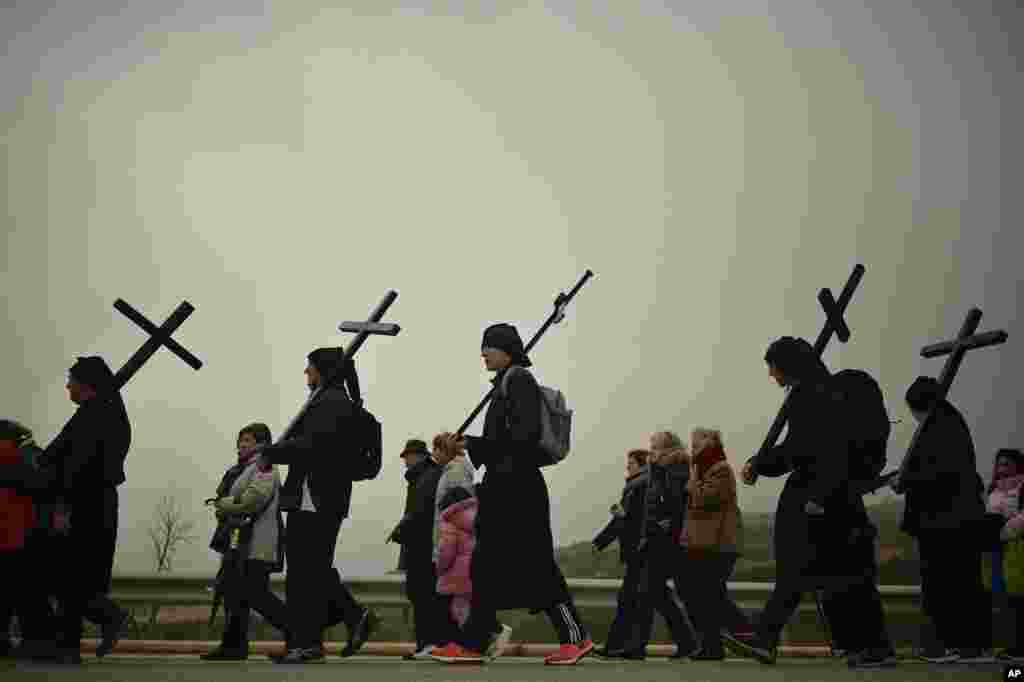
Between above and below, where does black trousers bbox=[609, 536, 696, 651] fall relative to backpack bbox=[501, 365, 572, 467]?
below

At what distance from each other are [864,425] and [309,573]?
3.42 m

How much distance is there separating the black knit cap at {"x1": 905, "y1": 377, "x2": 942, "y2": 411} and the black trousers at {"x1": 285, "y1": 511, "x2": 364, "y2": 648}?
12.3 ft

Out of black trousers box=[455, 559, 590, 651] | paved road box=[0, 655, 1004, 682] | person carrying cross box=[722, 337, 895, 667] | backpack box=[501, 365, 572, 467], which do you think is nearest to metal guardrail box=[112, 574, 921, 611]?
paved road box=[0, 655, 1004, 682]

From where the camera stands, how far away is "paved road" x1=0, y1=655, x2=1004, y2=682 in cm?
610

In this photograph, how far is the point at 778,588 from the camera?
8039mm

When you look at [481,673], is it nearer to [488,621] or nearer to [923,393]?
[488,621]

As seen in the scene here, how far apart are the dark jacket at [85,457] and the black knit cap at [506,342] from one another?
2401mm

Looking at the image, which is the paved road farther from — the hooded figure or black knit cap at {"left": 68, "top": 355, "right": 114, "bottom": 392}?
black knit cap at {"left": 68, "top": 355, "right": 114, "bottom": 392}

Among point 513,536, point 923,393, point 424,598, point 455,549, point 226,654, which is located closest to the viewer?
point 513,536

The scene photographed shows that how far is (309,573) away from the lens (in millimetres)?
8156

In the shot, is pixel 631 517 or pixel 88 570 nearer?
pixel 88 570

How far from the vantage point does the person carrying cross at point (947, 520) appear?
8.45 meters

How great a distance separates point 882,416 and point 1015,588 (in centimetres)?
239

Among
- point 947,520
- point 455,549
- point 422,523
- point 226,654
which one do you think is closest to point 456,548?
point 455,549
